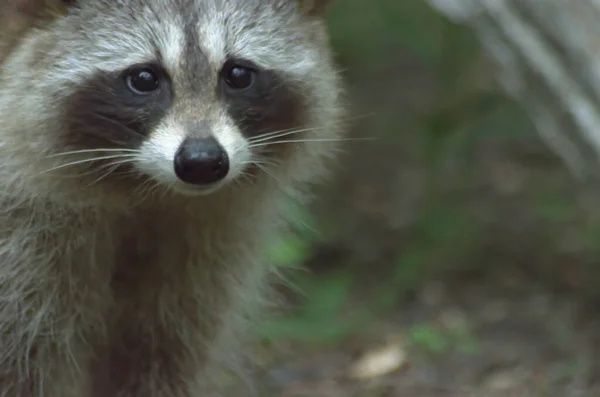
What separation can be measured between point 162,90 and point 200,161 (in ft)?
0.87

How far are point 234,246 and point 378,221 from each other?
2142mm

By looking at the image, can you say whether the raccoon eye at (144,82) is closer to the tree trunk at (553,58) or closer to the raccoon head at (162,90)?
the raccoon head at (162,90)

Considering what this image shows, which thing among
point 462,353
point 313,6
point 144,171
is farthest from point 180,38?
point 462,353

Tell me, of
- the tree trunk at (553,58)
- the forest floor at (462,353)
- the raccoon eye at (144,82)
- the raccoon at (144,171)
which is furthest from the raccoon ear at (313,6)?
the forest floor at (462,353)

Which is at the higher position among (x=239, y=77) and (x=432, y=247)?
(x=432, y=247)

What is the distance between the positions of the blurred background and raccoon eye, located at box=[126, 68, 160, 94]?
1.01m

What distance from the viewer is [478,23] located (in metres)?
4.22

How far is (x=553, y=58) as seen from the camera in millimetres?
3879

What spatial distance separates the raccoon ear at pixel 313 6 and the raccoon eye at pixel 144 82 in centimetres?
60

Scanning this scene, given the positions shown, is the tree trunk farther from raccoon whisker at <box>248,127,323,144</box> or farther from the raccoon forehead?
the raccoon forehead

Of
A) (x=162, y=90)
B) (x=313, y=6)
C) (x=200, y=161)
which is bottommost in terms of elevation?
(x=200, y=161)

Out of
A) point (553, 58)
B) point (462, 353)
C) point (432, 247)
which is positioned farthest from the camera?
point (432, 247)

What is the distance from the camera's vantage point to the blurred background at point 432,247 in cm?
429

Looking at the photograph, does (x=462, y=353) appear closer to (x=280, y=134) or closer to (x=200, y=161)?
(x=280, y=134)
